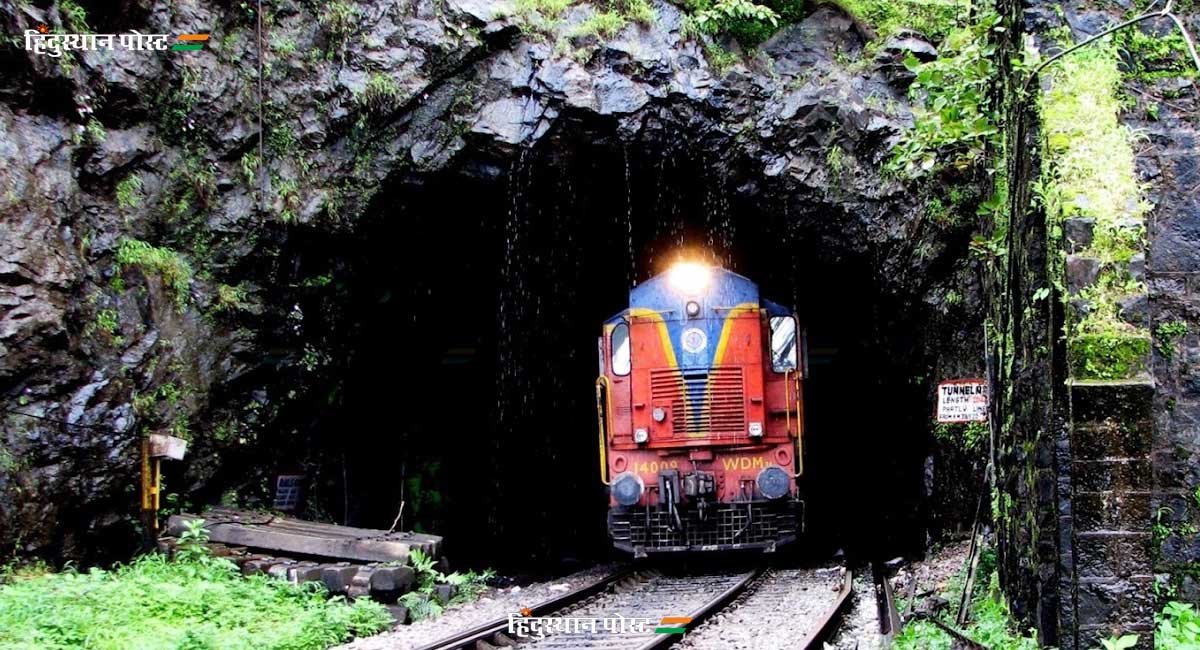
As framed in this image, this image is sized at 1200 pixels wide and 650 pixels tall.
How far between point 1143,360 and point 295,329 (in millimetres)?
9395

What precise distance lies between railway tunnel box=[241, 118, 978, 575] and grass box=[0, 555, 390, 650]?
3.19 metres

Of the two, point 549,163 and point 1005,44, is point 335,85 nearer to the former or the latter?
point 549,163

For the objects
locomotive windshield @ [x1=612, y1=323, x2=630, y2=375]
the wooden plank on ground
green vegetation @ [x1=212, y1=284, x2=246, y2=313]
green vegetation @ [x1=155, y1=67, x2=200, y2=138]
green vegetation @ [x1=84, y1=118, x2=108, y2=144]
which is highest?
green vegetation @ [x1=155, y1=67, x2=200, y2=138]

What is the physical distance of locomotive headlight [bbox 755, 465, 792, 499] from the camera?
11.3 meters

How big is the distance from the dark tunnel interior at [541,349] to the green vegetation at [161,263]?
5.03 ft

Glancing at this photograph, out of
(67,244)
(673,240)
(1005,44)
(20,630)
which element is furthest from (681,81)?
(20,630)

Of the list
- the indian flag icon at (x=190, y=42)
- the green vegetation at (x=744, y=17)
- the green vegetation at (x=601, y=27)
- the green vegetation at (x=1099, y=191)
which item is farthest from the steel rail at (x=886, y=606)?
the indian flag icon at (x=190, y=42)

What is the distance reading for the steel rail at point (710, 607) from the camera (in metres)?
7.50

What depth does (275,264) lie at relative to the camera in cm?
1162

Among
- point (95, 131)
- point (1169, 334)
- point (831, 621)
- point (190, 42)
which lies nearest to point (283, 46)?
point (190, 42)

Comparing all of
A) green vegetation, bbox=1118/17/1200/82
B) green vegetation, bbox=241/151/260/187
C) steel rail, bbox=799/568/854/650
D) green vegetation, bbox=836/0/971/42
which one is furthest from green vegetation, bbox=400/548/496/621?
green vegetation, bbox=836/0/971/42

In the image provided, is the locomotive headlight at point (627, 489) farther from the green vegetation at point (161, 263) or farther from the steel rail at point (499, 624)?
the green vegetation at point (161, 263)

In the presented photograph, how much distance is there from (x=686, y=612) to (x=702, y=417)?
2993mm

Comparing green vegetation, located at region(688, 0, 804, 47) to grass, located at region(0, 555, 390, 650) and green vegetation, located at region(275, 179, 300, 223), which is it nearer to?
green vegetation, located at region(275, 179, 300, 223)
